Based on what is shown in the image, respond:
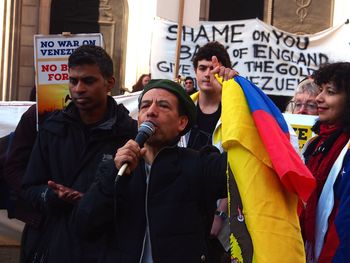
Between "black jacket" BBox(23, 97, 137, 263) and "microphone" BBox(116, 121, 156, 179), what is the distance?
0.45 m

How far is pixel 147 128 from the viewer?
9.28 ft

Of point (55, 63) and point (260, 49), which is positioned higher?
point (260, 49)

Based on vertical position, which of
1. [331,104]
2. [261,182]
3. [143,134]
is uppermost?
[331,104]

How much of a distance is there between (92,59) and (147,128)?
0.84 metres

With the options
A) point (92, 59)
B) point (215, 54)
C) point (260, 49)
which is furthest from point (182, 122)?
point (260, 49)

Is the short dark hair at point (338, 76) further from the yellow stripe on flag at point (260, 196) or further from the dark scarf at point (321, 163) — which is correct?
the yellow stripe on flag at point (260, 196)

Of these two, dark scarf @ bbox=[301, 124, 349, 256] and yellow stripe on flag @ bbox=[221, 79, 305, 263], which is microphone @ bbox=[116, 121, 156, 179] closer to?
yellow stripe on flag @ bbox=[221, 79, 305, 263]

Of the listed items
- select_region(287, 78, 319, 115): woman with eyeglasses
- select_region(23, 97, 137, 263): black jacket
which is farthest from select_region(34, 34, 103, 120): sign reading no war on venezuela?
select_region(287, 78, 319, 115): woman with eyeglasses

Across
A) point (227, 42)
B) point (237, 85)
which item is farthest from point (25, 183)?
point (227, 42)

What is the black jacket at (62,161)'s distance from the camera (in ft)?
10.8

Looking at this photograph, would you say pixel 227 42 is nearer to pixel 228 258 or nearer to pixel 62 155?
pixel 228 258

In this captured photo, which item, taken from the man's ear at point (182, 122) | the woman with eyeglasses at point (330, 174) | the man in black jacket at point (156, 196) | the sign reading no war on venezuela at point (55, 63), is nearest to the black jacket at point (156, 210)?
the man in black jacket at point (156, 196)

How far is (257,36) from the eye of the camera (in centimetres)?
906

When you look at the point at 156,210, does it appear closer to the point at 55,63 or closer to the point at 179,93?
the point at 179,93
